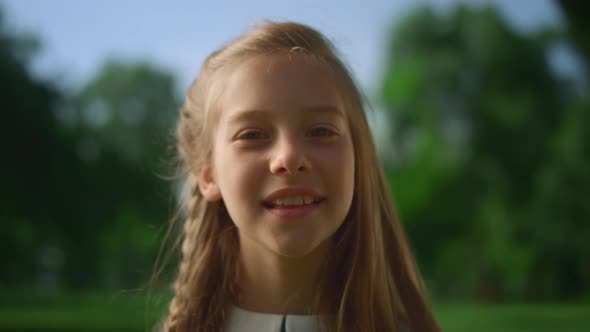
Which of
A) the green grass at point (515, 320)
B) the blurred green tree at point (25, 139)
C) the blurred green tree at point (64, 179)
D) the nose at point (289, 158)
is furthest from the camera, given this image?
the blurred green tree at point (64, 179)

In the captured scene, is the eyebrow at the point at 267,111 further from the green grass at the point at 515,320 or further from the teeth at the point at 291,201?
the green grass at the point at 515,320

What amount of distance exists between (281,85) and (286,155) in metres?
0.22

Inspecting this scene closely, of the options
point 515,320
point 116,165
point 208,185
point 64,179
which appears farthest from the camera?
point 116,165

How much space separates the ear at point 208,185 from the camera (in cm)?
198

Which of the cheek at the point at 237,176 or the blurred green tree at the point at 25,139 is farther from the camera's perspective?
the blurred green tree at the point at 25,139

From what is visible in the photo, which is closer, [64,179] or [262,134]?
[262,134]

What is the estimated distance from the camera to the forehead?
66.4 inches

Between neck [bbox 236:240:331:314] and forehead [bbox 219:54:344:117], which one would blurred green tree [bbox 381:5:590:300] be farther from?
forehead [bbox 219:54:344:117]

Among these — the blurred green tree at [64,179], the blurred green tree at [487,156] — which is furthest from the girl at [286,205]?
the blurred green tree at [487,156]

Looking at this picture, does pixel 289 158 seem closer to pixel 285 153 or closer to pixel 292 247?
pixel 285 153

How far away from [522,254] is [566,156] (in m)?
2.48

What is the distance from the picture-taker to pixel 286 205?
1672mm

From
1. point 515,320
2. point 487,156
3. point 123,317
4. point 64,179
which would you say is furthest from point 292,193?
point 487,156

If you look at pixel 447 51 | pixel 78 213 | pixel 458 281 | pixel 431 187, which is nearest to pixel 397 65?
pixel 447 51
